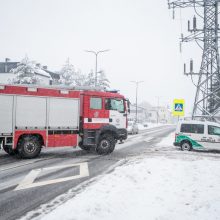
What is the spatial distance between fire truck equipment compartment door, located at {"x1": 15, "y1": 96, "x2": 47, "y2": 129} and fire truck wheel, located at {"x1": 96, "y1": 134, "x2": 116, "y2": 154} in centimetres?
315

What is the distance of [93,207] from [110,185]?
1.87m

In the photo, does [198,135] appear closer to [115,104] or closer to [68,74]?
[115,104]

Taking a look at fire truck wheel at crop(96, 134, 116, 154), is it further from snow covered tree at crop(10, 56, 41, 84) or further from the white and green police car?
snow covered tree at crop(10, 56, 41, 84)

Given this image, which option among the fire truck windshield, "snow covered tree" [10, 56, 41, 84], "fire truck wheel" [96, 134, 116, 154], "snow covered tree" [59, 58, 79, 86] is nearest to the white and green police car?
the fire truck windshield

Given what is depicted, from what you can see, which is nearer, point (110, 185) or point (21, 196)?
point (21, 196)

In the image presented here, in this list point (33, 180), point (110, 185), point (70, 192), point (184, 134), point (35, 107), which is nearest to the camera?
point (70, 192)

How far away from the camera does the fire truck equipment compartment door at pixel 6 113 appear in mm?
11798

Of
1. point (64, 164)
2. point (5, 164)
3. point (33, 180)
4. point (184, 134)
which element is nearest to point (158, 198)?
point (33, 180)

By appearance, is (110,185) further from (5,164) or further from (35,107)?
(35,107)

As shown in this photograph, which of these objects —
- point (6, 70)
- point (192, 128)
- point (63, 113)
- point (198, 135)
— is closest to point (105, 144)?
point (63, 113)

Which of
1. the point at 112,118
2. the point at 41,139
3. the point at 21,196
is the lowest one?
the point at 21,196

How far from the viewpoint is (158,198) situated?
21.9 ft

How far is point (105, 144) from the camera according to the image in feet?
48.0

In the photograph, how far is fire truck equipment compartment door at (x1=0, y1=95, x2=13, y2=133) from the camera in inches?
465
